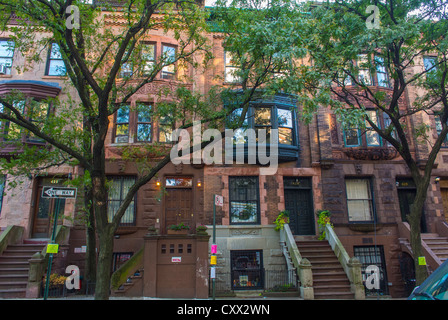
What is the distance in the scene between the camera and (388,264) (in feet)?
55.6

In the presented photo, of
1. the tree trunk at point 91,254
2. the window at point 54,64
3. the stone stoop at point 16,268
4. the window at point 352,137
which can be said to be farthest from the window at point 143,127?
the window at point 352,137

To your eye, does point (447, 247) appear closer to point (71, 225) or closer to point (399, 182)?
point (399, 182)

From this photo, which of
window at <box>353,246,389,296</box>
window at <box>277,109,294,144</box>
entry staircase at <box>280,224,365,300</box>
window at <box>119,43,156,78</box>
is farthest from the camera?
window at <box>277,109,294,144</box>

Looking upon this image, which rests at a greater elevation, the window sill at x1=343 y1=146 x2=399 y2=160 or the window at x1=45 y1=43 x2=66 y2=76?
the window at x1=45 y1=43 x2=66 y2=76

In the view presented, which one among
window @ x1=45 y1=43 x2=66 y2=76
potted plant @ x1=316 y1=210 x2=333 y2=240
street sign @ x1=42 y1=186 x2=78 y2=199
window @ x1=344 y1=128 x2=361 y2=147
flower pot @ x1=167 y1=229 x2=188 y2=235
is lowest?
flower pot @ x1=167 y1=229 x2=188 y2=235

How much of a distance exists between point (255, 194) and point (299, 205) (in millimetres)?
2588

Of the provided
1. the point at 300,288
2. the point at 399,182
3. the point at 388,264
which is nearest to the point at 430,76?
the point at 399,182

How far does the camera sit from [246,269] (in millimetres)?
16188

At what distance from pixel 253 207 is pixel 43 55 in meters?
15.1

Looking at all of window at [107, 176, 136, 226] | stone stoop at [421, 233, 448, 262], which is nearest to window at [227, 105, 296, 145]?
window at [107, 176, 136, 226]

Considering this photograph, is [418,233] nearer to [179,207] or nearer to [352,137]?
[352,137]

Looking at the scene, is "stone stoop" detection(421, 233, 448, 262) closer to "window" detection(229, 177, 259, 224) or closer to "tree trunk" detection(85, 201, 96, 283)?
"window" detection(229, 177, 259, 224)

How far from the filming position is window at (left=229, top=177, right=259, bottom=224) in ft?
57.2

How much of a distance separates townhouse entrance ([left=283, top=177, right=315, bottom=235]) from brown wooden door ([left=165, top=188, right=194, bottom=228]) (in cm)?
537
